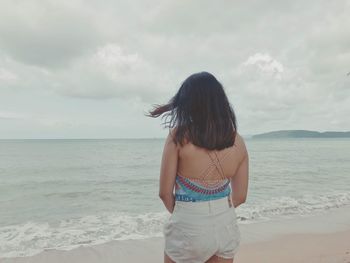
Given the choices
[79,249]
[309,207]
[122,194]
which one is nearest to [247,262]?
[79,249]

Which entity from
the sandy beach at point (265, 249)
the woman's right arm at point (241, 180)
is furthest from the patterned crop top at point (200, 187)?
the sandy beach at point (265, 249)

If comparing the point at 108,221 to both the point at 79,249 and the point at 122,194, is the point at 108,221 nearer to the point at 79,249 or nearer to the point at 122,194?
the point at 79,249

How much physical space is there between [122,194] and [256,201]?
16.8 feet

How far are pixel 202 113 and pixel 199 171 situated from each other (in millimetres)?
275

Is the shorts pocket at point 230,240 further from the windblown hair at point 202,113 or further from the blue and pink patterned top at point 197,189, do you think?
the windblown hair at point 202,113

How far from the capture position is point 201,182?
5.45 ft

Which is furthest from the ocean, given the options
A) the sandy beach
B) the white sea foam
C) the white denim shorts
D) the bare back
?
the bare back

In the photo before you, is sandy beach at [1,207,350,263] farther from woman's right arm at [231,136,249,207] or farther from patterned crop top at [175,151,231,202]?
patterned crop top at [175,151,231,202]

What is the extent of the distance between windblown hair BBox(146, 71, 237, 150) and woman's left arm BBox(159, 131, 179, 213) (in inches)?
1.6

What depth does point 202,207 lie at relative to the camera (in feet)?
5.45

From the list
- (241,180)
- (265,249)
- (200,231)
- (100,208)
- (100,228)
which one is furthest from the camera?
(100,208)

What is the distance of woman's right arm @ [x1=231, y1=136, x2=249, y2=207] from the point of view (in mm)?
1799

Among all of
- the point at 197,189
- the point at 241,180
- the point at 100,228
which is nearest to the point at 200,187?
the point at 197,189

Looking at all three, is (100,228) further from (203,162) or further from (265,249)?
(203,162)
